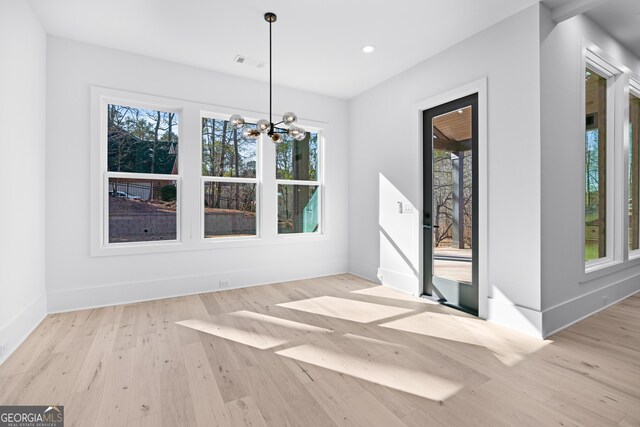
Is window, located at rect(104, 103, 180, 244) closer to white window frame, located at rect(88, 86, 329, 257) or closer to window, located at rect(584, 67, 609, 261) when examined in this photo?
white window frame, located at rect(88, 86, 329, 257)

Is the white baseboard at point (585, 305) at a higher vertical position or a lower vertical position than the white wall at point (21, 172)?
lower

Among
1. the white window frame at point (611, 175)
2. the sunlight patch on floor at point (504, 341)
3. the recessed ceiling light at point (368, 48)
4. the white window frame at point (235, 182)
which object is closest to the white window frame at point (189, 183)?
the white window frame at point (235, 182)

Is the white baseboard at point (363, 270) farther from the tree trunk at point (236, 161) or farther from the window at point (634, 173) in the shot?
the window at point (634, 173)

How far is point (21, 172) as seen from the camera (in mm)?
2709

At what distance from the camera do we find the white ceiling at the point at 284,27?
2.83 m

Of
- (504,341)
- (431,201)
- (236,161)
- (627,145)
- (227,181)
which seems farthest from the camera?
(236,161)

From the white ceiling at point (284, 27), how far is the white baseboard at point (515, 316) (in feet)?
9.23

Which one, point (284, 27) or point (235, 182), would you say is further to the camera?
point (235, 182)

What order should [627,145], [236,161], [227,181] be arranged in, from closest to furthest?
[627,145] < [227,181] < [236,161]

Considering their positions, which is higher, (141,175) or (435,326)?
(141,175)

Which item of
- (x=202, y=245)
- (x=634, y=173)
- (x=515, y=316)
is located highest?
(x=634, y=173)

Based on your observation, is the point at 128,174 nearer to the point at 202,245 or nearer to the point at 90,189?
the point at 90,189

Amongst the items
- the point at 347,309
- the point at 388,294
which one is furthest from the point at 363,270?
the point at 347,309

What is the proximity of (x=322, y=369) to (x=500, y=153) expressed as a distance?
2624mm
